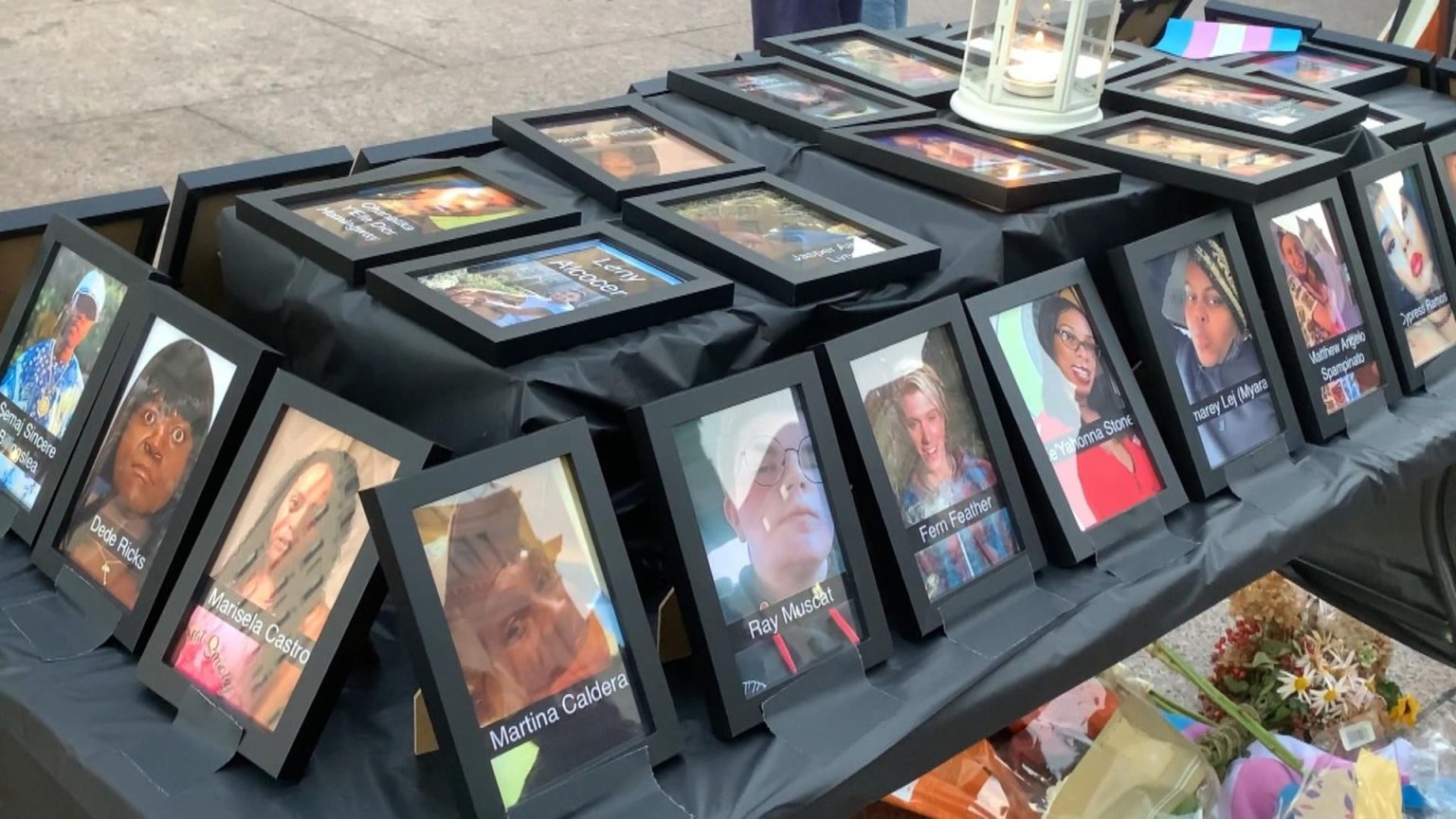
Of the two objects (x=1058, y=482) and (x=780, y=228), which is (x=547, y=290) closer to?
(x=780, y=228)

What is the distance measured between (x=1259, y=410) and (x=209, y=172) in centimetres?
114

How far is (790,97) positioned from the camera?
171 cm

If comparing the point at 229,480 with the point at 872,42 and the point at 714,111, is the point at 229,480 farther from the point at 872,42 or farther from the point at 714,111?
the point at 872,42

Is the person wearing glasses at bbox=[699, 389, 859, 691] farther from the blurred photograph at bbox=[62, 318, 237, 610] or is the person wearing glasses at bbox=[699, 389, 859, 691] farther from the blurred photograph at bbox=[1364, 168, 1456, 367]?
the blurred photograph at bbox=[1364, 168, 1456, 367]

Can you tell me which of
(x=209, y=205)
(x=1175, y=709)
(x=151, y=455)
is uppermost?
(x=209, y=205)

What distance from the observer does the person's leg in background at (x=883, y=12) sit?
3.18 m

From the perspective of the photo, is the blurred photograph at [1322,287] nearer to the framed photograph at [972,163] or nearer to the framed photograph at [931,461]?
the framed photograph at [972,163]

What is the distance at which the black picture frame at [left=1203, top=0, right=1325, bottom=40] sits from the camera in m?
2.22

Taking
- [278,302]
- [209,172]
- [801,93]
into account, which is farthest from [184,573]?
[801,93]

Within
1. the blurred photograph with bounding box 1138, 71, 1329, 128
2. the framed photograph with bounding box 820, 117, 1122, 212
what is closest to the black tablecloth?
the framed photograph with bounding box 820, 117, 1122, 212

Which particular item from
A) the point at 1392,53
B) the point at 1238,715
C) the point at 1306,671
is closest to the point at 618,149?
the point at 1238,715

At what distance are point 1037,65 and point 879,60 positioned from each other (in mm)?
295

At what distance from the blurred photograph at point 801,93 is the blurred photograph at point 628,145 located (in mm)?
167

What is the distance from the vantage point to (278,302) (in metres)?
1.26
